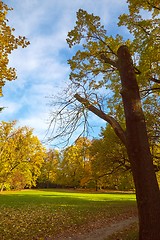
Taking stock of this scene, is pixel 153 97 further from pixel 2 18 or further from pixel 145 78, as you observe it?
pixel 2 18

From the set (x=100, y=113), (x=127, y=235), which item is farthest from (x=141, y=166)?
(x=127, y=235)

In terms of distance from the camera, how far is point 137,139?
5.23m

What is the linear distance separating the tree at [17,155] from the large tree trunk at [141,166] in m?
37.2

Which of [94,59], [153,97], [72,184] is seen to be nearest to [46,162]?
[72,184]

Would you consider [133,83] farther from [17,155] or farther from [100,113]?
[17,155]

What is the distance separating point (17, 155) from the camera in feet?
142

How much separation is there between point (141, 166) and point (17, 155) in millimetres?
40480

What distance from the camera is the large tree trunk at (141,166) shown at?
16.2ft

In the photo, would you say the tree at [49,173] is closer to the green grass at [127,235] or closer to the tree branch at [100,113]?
the green grass at [127,235]

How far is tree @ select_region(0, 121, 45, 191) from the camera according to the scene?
4141cm

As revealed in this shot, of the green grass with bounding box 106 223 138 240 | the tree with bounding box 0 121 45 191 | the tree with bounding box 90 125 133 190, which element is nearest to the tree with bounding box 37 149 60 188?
the tree with bounding box 0 121 45 191

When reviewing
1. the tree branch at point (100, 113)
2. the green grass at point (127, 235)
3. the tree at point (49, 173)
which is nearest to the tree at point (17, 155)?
the tree at point (49, 173)

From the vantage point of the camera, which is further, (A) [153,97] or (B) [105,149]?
(B) [105,149]

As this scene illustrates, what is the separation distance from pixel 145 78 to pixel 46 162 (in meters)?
61.7
